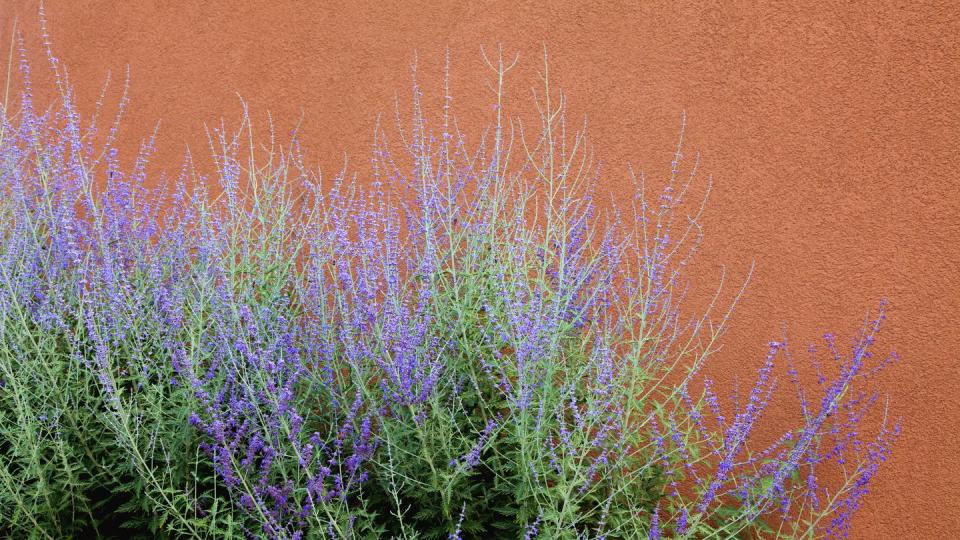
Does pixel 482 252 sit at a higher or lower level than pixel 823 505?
higher

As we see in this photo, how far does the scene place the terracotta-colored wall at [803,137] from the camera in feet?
12.4

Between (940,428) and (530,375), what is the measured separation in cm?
181

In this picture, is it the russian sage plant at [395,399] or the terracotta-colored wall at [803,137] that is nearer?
the russian sage plant at [395,399]

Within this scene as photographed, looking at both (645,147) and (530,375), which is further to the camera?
(645,147)

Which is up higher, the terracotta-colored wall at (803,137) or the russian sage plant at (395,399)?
the terracotta-colored wall at (803,137)

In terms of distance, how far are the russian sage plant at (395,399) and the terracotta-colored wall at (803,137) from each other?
0.52 ft

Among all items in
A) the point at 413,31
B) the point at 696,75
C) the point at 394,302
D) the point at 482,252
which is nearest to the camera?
the point at 394,302

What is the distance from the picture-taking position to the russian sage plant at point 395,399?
3.10 meters

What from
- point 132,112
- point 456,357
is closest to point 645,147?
point 456,357

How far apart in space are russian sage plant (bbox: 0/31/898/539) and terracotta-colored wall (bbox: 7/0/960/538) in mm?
158

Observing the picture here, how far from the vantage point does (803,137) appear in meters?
4.08

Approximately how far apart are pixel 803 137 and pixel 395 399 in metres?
2.25

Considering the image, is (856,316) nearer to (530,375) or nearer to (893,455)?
(893,455)

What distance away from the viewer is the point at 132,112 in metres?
6.17
